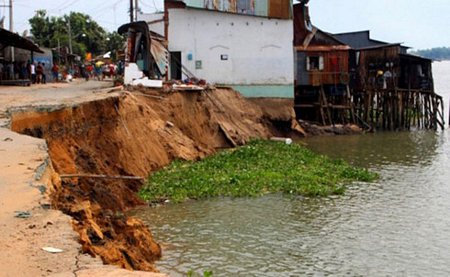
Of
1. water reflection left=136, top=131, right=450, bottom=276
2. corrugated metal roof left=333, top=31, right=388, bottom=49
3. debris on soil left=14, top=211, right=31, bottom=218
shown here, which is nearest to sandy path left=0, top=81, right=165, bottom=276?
debris on soil left=14, top=211, right=31, bottom=218

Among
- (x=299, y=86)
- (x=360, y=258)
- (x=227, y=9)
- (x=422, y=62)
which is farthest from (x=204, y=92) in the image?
(x=422, y=62)

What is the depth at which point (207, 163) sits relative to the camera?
761 inches

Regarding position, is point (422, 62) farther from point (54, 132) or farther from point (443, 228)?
point (54, 132)

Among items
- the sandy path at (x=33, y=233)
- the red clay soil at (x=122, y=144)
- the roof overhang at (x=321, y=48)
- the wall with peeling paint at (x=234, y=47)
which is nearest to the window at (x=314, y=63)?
the roof overhang at (x=321, y=48)

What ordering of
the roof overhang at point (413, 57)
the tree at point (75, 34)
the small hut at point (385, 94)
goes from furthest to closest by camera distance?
the tree at point (75, 34)
the roof overhang at point (413, 57)
the small hut at point (385, 94)

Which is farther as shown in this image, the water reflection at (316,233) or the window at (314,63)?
the window at (314,63)

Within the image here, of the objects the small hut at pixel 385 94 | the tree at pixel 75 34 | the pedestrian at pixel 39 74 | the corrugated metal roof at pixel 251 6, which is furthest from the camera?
the tree at pixel 75 34

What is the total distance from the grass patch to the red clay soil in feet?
2.38

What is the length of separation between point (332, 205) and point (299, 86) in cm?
1959

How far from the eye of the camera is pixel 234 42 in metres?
31.1

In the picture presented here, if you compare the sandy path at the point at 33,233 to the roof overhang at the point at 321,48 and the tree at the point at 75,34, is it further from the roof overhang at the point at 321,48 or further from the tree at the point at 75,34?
the tree at the point at 75,34

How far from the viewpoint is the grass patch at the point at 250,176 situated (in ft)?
52.2

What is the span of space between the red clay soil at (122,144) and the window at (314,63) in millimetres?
7482

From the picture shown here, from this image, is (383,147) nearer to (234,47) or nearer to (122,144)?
(234,47)
